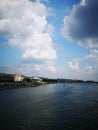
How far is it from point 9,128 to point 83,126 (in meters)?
9.94

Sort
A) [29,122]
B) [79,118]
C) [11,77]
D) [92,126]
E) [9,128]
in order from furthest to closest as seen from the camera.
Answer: [11,77]
[79,118]
[29,122]
[92,126]
[9,128]

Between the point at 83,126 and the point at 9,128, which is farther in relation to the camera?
the point at 83,126

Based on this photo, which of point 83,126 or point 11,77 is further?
point 11,77

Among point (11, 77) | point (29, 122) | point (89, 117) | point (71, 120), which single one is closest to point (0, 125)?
point (29, 122)

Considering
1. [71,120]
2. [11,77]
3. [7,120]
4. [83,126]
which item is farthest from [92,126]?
[11,77]

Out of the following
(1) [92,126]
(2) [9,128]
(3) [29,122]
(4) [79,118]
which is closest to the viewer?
(2) [9,128]

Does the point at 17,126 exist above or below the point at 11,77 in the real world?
below

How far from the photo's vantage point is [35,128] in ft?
81.4

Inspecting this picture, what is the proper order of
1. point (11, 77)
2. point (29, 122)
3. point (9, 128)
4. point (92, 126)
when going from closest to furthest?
1. point (9, 128)
2. point (92, 126)
3. point (29, 122)
4. point (11, 77)

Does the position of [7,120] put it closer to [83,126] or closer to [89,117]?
[83,126]

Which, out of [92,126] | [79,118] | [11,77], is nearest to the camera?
[92,126]

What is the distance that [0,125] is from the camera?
85.0 feet

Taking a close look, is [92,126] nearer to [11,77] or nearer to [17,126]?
[17,126]

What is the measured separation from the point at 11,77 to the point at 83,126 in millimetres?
160529
